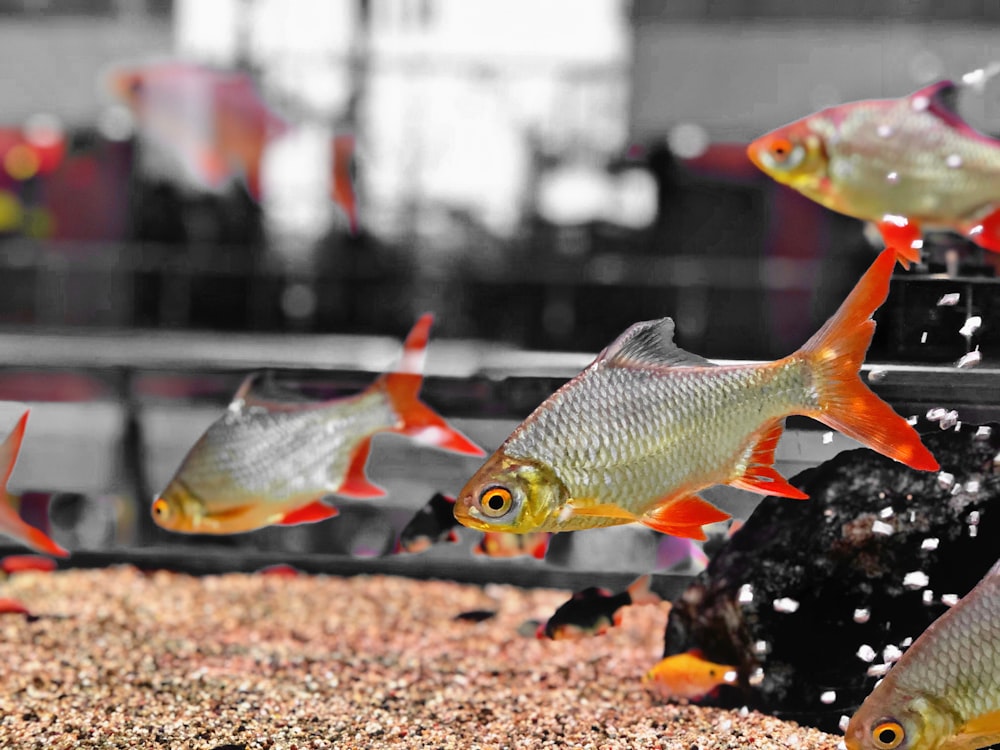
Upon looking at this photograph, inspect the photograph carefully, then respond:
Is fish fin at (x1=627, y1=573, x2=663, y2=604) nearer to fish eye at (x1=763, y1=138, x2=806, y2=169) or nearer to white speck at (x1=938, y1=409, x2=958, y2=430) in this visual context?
white speck at (x1=938, y1=409, x2=958, y2=430)

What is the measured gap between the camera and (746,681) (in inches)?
67.2

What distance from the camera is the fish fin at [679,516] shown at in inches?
51.3

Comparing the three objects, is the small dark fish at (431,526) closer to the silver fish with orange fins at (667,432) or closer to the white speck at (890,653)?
the silver fish with orange fins at (667,432)

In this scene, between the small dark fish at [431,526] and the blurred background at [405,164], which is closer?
the small dark fish at [431,526]

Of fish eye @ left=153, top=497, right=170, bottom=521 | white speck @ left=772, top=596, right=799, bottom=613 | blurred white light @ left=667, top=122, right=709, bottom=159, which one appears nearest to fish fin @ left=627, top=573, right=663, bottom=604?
white speck @ left=772, top=596, right=799, bottom=613

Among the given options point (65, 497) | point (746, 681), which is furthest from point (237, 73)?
point (746, 681)

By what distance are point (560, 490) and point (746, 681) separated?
26.9 inches

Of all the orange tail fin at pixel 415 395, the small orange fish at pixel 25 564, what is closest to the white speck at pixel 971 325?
the orange tail fin at pixel 415 395

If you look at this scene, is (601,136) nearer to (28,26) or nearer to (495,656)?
(28,26)

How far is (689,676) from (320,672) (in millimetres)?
705

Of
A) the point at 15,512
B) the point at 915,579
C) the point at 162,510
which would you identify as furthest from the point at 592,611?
the point at 15,512

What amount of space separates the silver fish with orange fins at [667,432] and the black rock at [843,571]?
303 mm

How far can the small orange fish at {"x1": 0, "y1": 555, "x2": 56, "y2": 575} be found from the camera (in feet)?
7.65

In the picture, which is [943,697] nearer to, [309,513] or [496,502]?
[496,502]
